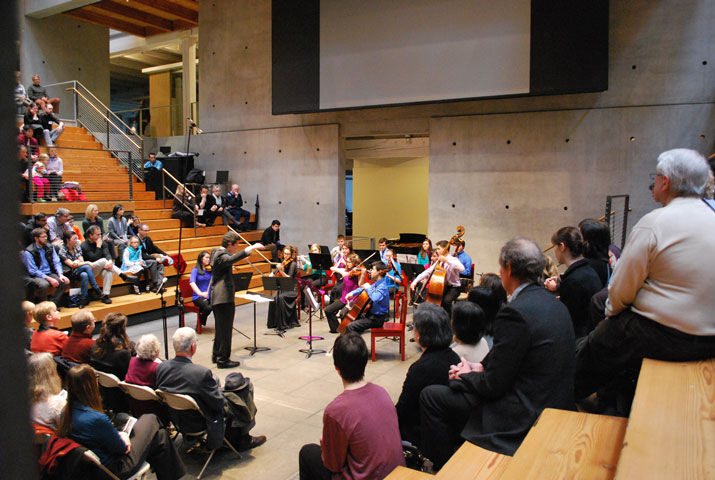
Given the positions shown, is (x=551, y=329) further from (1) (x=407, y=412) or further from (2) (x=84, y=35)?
(2) (x=84, y=35)

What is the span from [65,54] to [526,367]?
17.6 m

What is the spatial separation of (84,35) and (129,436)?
1653 centimetres

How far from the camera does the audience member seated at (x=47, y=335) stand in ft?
15.7

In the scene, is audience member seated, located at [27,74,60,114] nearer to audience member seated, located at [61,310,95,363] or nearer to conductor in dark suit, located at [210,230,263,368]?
conductor in dark suit, located at [210,230,263,368]

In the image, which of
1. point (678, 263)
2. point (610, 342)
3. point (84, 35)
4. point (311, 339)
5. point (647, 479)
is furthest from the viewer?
point (84, 35)

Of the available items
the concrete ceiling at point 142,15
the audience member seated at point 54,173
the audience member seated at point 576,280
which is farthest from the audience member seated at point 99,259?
the concrete ceiling at point 142,15

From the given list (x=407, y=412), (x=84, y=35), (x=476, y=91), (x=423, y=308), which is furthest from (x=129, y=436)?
(x=84, y=35)

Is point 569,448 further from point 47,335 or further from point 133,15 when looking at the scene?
point 133,15

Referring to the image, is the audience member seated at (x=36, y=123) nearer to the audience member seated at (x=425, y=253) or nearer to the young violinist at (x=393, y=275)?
the young violinist at (x=393, y=275)

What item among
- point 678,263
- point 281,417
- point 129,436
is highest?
point 678,263

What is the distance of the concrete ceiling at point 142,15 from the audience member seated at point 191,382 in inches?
542

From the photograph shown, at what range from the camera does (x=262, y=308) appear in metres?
10.6

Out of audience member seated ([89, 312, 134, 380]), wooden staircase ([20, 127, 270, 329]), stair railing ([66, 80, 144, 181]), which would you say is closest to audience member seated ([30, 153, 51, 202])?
wooden staircase ([20, 127, 270, 329])

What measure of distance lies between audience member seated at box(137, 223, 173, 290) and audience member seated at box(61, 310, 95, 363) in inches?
215
